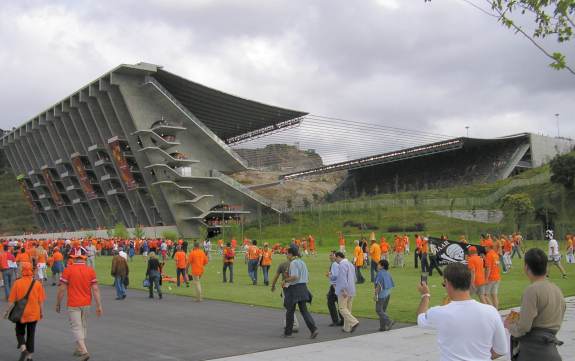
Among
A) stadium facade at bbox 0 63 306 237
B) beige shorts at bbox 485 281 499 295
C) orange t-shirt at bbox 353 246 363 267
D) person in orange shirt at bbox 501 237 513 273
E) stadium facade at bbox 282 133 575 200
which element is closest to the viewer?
beige shorts at bbox 485 281 499 295

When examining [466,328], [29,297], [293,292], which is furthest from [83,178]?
[466,328]

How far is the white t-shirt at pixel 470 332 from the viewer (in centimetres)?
389

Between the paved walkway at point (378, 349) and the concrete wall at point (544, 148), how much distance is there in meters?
74.3

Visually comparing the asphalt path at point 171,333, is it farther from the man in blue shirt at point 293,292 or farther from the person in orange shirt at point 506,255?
the person in orange shirt at point 506,255

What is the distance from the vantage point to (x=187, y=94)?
68062 millimetres

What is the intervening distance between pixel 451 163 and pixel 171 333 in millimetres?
78027

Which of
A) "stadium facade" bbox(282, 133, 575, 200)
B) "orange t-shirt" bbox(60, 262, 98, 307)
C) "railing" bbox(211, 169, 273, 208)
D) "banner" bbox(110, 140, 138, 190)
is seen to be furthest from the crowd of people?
"stadium facade" bbox(282, 133, 575, 200)

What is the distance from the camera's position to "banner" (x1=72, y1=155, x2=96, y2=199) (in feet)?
247

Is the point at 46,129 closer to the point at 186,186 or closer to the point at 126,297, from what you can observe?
the point at 186,186

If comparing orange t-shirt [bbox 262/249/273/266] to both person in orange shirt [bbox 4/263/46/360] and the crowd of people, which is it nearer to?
the crowd of people

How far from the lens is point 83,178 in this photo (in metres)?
75.8

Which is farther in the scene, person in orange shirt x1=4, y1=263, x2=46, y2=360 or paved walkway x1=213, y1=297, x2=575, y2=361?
paved walkway x1=213, y1=297, x2=575, y2=361

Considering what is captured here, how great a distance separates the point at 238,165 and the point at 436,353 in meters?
64.5

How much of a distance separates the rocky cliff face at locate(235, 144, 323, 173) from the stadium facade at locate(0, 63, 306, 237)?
3.22m
